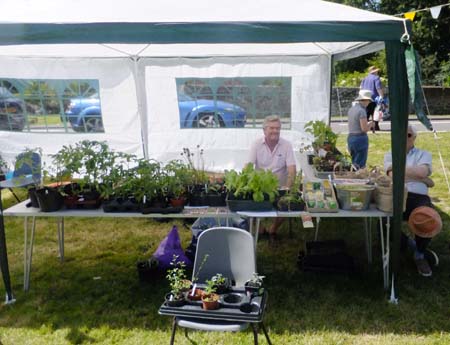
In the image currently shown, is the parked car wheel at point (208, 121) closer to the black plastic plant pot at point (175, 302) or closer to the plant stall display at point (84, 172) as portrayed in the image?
the plant stall display at point (84, 172)

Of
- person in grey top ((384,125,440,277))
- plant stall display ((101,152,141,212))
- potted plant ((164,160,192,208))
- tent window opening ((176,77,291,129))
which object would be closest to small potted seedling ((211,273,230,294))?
potted plant ((164,160,192,208))

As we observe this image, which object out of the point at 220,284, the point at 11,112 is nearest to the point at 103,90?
the point at 11,112

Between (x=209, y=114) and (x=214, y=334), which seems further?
(x=209, y=114)

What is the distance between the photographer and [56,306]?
294cm

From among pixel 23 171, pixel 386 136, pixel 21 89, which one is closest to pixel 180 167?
pixel 23 171

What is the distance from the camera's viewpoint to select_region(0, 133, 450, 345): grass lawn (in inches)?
100

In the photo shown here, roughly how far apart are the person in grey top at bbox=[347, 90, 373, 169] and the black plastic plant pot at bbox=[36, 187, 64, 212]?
11.6 ft

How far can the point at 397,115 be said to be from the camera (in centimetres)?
264

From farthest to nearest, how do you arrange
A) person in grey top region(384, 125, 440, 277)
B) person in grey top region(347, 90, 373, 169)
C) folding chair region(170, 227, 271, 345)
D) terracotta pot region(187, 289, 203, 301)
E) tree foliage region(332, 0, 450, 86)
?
tree foliage region(332, 0, 450, 86) → person in grey top region(347, 90, 373, 169) → person in grey top region(384, 125, 440, 277) → folding chair region(170, 227, 271, 345) → terracotta pot region(187, 289, 203, 301)

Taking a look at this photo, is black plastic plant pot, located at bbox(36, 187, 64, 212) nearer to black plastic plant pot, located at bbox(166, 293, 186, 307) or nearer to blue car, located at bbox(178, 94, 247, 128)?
black plastic plant pot, located at bbox(166, 293, 186, 307)

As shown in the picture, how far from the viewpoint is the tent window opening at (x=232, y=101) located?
5793 millimetres

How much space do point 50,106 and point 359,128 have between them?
4381 millimetres

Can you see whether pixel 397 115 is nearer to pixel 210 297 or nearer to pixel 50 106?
pixel 210 297

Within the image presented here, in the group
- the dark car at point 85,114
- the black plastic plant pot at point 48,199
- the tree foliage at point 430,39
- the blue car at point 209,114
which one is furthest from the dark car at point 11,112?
the tree foliage at point 430,39
